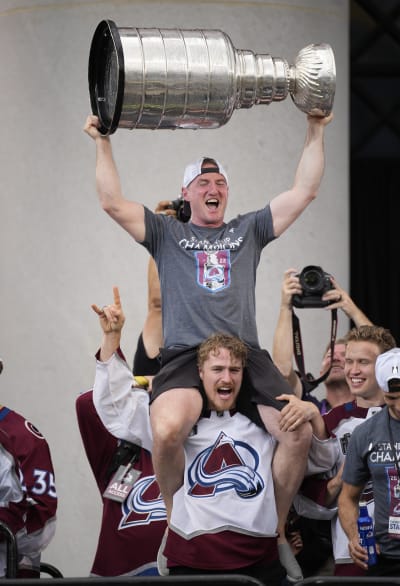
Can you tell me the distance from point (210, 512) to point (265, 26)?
3.36 metres

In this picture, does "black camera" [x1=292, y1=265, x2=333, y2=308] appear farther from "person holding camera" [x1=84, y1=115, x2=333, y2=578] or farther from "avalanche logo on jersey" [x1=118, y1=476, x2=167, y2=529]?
"avalanche logo on jersey" [x1=118, y1=476, x2=167, y2=529]

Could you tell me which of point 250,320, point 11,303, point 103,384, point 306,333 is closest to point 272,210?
point 250,320

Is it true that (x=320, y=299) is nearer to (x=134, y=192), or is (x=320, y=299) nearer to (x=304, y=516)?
(x=304, y=516)

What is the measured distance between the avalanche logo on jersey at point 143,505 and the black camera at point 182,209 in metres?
1.14

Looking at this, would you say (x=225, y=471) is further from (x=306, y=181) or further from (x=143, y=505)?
(x=306, y=181)

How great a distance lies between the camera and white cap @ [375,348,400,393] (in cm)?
438

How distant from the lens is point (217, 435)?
4.59 m

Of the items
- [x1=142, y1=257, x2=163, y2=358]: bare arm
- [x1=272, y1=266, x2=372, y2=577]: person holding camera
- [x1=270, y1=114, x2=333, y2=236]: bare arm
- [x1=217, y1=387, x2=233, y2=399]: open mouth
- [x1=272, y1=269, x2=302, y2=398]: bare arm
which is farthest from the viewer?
[x1=142, y1=257, x2=163, y2=358]: bare arm

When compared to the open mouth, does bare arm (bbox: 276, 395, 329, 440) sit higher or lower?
lower

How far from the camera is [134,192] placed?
272 inches

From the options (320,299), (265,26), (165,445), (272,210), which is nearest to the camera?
(165,445)

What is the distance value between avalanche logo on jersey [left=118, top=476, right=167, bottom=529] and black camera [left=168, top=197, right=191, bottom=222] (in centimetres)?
114

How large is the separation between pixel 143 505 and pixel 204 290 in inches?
38.5

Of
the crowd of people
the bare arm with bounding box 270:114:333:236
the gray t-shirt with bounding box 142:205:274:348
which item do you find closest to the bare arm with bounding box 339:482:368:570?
the crowd of people
